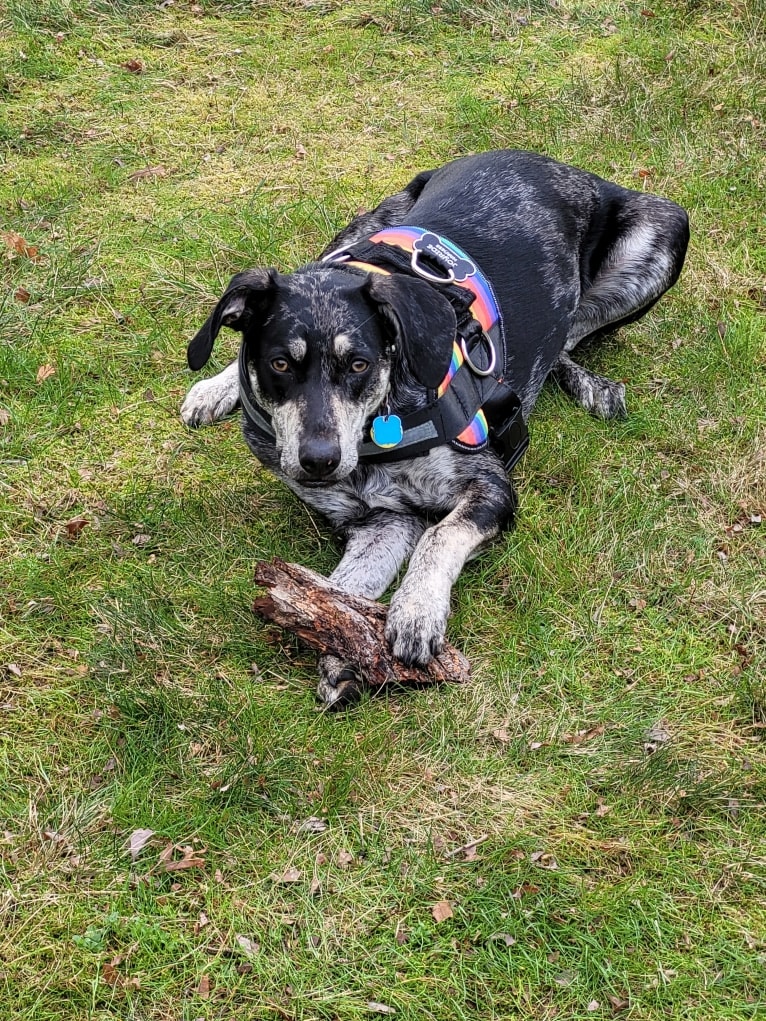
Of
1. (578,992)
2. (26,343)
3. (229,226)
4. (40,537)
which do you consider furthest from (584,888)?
(229,226)

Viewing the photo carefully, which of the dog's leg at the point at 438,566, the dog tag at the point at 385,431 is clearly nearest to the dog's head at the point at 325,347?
the dog tag at the point at 385,431

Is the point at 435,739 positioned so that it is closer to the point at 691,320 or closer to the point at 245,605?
the point at 245,605

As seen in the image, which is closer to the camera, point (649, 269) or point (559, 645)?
point (559, 645)

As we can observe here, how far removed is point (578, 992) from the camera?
2.95 metres

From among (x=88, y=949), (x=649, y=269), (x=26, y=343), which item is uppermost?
(x=649, y=269)

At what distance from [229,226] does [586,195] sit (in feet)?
7.30

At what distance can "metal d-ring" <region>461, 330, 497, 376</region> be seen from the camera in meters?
4.45

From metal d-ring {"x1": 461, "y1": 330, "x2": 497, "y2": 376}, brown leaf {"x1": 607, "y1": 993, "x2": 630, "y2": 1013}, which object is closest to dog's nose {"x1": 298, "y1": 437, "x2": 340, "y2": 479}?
metal d-ring {"x1": 461, "y1": 330, "x2": 497, "y2": 376}

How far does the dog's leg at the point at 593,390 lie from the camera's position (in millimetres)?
5320

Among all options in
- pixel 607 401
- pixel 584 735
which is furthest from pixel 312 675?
pixel 607 401

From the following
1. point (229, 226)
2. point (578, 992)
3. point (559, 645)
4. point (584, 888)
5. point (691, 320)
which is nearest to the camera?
point (578, 992)

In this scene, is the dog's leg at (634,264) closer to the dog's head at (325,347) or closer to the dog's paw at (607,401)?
the dog's paw at (607,401)

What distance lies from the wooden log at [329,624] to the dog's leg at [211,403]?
1553mm

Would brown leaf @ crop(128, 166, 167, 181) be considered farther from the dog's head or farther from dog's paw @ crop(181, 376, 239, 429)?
the dog's head
